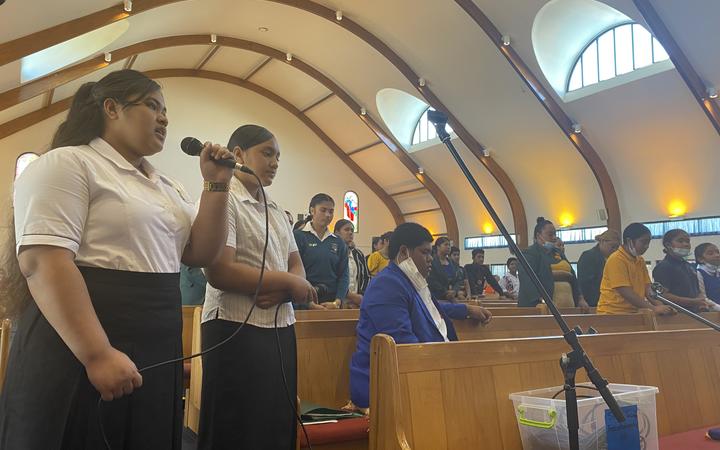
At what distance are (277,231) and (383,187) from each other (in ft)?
47.6

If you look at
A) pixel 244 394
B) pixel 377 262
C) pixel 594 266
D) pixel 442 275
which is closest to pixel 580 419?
pixel 244 394

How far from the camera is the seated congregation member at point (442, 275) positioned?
5.12m

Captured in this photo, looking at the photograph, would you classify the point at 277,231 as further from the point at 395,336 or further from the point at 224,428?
the point at 395,336

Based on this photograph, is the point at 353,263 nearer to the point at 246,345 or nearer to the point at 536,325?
the point at 536,325

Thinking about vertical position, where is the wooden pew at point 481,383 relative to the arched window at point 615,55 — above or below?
below

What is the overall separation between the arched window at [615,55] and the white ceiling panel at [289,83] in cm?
600

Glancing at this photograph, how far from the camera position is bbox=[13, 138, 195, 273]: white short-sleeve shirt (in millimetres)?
1114

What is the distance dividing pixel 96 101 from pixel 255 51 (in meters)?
12.2

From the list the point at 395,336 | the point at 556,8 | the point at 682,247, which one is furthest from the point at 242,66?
the point at 395,336

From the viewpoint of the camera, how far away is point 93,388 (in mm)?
1133

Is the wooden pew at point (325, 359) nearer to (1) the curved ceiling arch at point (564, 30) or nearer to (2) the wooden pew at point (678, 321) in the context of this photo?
(2) the wooden pew at point (678, 321)

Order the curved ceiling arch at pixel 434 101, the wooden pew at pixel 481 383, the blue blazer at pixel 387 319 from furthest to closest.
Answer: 1. the curved ceiling arch at pixel 434 101
2. the blue blazer at pixel 387 319
3. the wooden pew at pixel 481 383

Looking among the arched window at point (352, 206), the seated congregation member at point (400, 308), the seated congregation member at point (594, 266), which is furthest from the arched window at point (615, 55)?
the seated congregation member at point (400, 308)

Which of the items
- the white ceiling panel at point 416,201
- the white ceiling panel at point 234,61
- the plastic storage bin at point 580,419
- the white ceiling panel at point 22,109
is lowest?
the plastic storage bin at point 580,419
